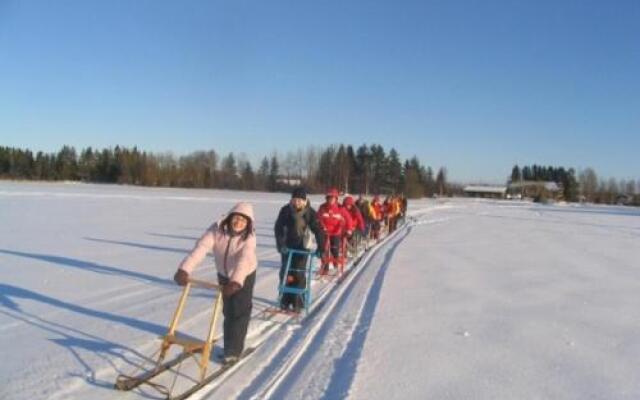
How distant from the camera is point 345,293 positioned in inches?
419

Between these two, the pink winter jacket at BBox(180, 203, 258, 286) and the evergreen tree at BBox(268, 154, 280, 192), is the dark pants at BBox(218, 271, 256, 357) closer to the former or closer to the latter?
the pink winter jacket at BBox(180, 203, 258, 286)

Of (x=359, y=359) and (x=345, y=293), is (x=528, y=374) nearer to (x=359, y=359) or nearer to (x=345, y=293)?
(x=359, y=359)

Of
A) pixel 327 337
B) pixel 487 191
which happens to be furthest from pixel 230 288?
pixel 487 191

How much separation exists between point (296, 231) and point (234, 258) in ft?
10.5

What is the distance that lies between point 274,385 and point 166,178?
111m

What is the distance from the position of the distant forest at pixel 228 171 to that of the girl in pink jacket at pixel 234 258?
97738 mm

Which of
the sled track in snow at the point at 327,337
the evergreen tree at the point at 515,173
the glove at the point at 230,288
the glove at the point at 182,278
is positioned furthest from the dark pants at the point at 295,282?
the evergreen tree at the point at 515,173

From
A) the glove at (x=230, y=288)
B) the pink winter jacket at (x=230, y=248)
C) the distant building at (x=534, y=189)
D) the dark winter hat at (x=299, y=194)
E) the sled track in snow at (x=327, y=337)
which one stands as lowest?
the sled track in snow at (x=327, y=337)

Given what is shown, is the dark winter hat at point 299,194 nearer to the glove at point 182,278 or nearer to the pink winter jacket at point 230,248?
the pink winter jacket at point 230,248

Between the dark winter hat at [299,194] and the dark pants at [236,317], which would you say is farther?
the dark winter hat at [299,194]

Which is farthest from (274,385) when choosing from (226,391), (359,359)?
(359,359)

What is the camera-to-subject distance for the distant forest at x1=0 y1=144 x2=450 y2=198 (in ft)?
367

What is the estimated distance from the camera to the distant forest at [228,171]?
111938 mm

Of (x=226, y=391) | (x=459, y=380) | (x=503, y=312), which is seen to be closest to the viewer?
(x=226, y=391)
